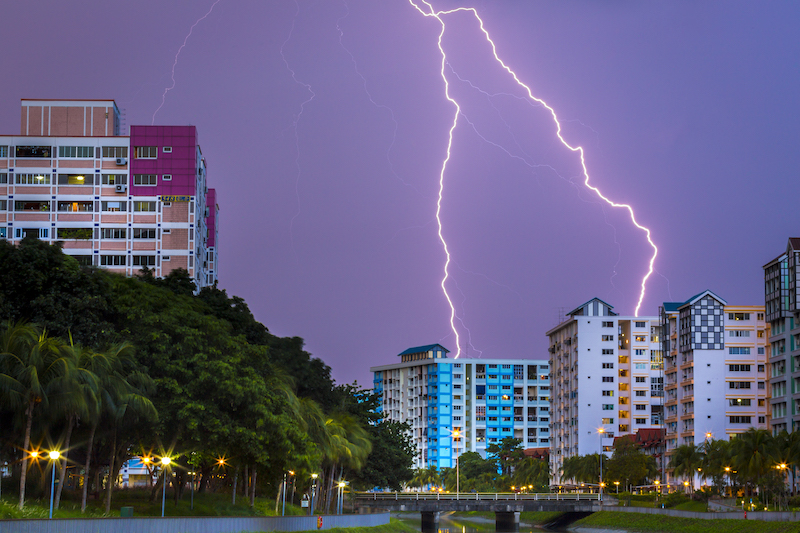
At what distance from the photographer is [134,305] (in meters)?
45.9

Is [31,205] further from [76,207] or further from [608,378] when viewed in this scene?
[608,378]

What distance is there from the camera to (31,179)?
89375mm

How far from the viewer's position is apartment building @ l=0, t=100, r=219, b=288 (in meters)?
89.2

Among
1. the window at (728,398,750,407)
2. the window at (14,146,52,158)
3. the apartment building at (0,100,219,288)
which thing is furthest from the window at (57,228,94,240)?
the window at (728,398,750,407)

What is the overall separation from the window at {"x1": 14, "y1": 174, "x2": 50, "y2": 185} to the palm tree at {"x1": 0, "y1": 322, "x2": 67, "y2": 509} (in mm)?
56662

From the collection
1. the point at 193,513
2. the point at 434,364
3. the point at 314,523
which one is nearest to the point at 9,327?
the point at 193,513

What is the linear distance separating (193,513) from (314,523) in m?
6.48

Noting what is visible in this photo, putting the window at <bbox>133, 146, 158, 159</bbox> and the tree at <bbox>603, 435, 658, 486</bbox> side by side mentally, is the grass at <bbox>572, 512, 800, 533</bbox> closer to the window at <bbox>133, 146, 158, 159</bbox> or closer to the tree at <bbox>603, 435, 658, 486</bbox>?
the tree at <bbox>603, 435, 658, 486</bbox>

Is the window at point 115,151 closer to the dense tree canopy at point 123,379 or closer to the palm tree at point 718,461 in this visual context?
the dense tree canopy at point 123,379

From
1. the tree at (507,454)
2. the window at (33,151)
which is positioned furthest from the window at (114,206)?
the tree at (507,454)

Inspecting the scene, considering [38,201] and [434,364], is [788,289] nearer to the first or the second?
[38,201]

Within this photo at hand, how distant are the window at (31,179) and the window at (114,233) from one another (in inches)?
266

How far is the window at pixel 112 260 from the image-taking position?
89438mm

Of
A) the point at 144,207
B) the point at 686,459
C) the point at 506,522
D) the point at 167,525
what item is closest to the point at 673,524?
the point at 686,459
